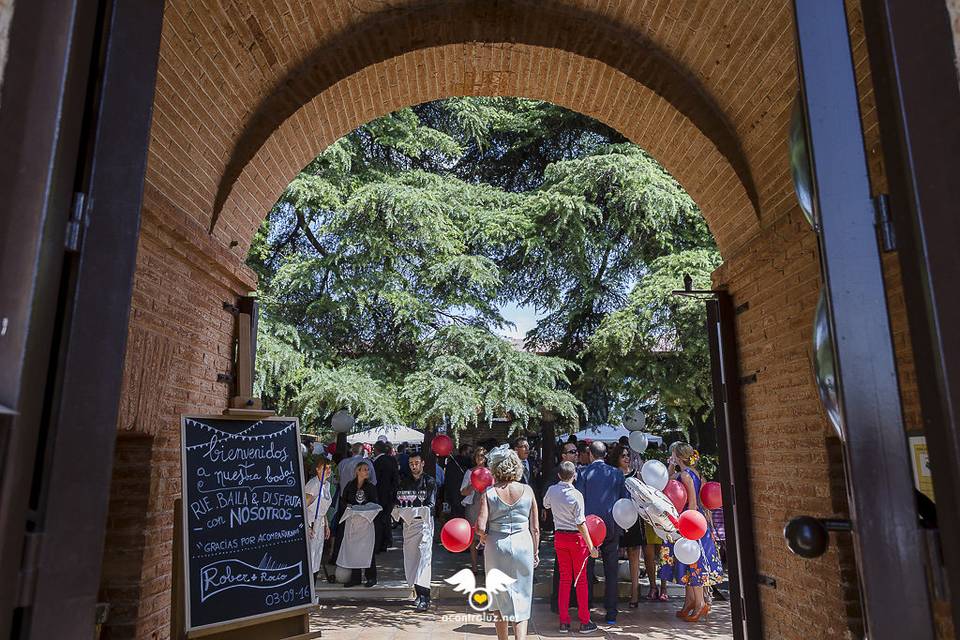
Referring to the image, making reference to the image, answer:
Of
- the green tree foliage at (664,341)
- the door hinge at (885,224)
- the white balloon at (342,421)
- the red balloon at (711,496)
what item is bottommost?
the red balloon at (711,496)

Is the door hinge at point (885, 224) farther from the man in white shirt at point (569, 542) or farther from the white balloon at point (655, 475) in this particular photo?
the white balloon at point (655, 475)

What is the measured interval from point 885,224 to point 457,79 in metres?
4.78

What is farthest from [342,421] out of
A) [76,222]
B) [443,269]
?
[76,222]

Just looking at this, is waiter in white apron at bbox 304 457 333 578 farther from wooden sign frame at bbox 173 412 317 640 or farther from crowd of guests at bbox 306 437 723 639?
wooden sign frame at bbox 173 412 317 640

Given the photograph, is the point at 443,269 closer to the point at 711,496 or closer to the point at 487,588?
the point at 711,496

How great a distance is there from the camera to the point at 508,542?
5480 mm

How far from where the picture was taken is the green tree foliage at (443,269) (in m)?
10.7

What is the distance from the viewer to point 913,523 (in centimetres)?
120

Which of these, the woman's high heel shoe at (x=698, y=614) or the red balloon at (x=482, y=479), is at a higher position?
the red balloon at (x=482, y=479)

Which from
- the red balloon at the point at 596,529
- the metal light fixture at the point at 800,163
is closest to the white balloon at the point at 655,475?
the red balloon at the point at 596,529

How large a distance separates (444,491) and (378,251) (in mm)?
4090

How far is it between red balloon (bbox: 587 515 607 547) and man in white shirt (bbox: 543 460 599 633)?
0.40 feet

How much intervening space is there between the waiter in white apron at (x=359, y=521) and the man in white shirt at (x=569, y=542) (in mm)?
2546

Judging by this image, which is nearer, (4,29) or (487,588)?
(4,29)
